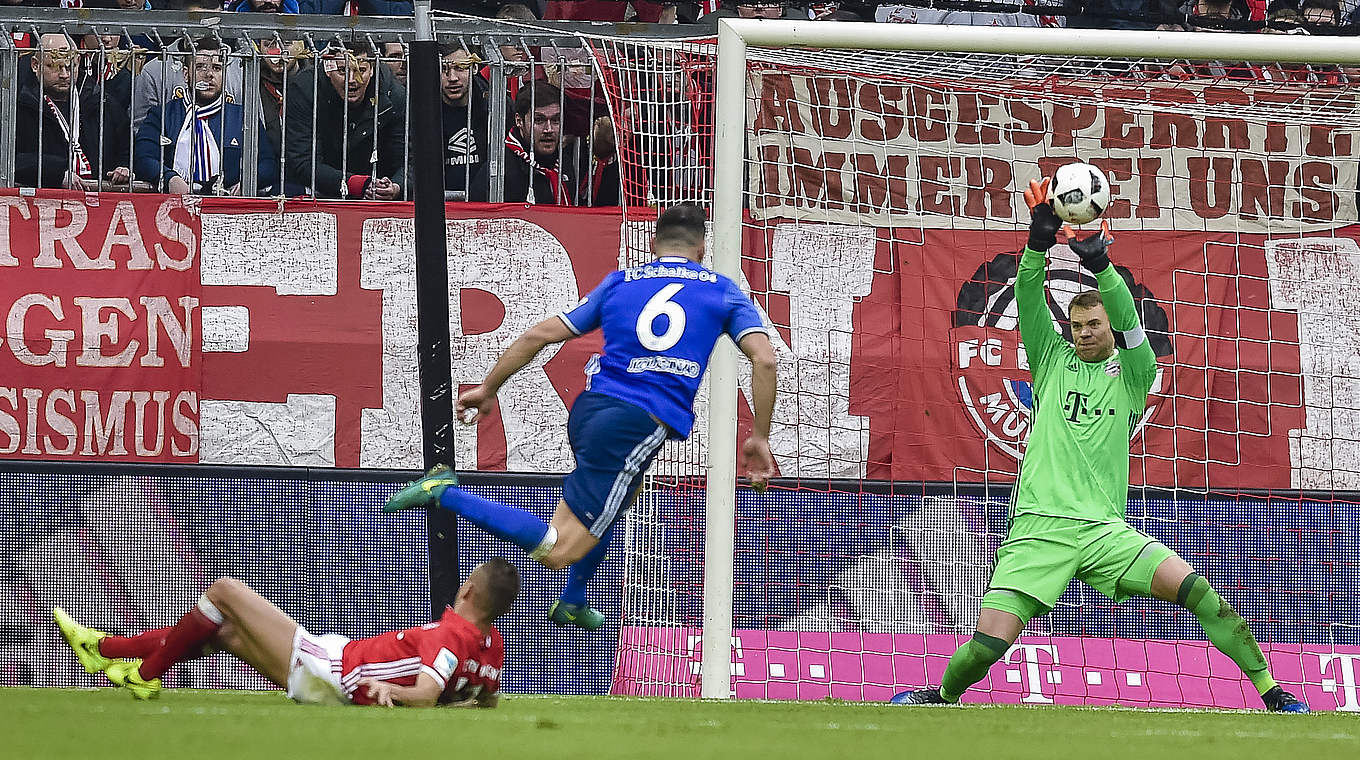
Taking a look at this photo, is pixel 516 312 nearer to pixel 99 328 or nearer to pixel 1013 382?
pixel 99 328

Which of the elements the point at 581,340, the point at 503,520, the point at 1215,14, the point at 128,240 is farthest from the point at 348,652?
the point at 1215,14

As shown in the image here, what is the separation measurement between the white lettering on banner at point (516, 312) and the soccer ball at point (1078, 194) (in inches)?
117

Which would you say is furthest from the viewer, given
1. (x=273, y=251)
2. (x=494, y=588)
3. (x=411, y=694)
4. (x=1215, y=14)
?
(x=1215, y=14)

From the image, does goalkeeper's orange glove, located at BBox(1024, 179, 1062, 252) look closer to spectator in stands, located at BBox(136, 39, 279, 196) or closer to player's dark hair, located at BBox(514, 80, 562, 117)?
player's dark hair, located at BBox(514, 80, 562, 117)

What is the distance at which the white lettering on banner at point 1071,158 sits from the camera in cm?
800

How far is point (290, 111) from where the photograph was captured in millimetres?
8148

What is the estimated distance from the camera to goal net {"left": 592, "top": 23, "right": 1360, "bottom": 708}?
7.98m

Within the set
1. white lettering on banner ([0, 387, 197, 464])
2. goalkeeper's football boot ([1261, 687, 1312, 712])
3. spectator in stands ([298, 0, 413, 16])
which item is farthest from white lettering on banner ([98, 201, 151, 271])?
goalkeeper's football boot ([1261, 687, 1312, 712])

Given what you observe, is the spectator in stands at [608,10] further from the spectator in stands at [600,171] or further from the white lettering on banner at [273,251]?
the white lettering on banner at [273,251]

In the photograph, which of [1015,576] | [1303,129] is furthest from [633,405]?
[1303,129]

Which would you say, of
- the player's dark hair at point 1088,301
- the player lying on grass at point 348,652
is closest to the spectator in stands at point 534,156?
the player's dark hair at point 1088,301

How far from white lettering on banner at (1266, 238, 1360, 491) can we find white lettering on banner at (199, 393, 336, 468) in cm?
504

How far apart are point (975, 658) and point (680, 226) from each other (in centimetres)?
199

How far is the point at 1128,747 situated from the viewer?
3.98 metres
